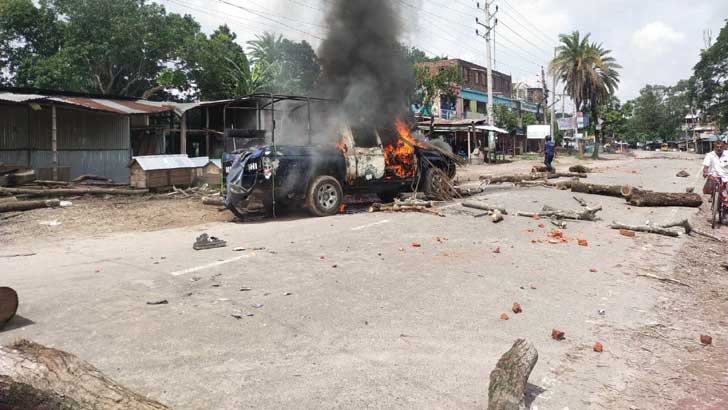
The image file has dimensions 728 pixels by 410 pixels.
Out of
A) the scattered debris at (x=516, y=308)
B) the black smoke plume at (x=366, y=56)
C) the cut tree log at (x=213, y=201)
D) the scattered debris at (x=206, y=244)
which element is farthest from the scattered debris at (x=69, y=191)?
the scattered debris at (x=516, y=308)

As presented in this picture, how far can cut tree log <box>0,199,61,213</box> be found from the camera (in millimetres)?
11133

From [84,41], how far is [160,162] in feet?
68.2

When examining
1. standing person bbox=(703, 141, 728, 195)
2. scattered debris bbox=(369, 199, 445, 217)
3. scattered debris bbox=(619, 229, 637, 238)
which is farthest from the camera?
scattered debris bbox=(369, 199, 445, 217)

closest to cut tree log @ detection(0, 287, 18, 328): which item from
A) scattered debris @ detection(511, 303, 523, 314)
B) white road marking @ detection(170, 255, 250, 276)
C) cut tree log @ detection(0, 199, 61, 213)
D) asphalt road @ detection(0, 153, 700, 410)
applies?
asphalt road @ detection(0, 153, 700, 410)

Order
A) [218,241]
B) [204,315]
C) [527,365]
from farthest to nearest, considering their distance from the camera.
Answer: [218,241] < [204,315] < [527,365]

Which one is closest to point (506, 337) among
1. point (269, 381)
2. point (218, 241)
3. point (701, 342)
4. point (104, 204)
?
point (701, 342)

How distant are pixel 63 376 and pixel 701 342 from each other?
4713 mm

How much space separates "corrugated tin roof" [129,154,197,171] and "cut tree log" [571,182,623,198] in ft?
38.1

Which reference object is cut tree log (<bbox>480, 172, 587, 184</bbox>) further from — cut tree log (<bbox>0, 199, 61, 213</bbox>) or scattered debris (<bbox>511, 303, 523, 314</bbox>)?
cut tree log (<bbox>0, 199, 61, 213</bbox>)

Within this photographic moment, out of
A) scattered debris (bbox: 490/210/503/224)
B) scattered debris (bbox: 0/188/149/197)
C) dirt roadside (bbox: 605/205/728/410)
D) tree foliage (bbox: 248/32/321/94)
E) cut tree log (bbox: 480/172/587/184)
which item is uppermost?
tree foliage (bbox: 248/32/321/94)

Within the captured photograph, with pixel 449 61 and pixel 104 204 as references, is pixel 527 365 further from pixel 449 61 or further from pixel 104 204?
pixel 449 61

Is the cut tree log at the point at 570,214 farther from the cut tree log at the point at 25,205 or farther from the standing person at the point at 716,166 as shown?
the cut tree log at the point at 25,205

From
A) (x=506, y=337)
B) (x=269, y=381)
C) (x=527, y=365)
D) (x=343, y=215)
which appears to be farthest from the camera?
(x=343, y=215)

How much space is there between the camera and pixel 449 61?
48812 millimetres
